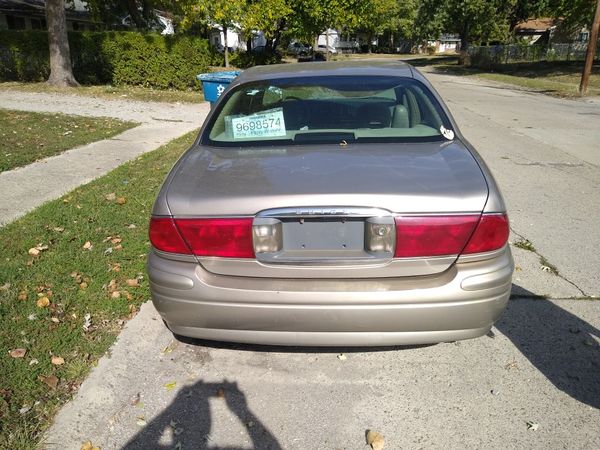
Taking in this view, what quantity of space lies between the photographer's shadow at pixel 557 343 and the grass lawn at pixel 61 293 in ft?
8.31

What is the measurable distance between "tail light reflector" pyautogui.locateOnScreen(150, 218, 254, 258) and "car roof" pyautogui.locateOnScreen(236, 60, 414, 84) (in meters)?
1.54

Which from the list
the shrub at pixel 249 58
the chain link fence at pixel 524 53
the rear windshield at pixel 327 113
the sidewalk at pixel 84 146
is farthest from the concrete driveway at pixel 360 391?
the chain link fence at pixel 524 53

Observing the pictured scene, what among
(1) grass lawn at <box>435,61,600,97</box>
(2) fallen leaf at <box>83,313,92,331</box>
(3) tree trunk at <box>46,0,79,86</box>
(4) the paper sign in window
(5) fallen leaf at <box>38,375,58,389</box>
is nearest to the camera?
(5) fallen leaf at <box>38,375,58,389</box>

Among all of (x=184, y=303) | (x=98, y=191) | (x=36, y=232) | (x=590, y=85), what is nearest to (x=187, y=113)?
(x=98, y=191)

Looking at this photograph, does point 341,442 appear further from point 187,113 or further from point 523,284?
point 187,113

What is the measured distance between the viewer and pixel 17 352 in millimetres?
2928

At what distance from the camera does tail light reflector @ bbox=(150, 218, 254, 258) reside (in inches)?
89.3

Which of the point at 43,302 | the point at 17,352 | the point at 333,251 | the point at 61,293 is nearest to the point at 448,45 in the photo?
the point at 61,293

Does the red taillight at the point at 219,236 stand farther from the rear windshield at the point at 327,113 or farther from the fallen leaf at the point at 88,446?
the fallen leaf at the point at 88,446

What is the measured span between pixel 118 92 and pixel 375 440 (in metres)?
15.1

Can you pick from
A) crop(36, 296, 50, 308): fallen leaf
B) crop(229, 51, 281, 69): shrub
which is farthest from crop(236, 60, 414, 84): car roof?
crop(229, 51, 281, 69): shrub

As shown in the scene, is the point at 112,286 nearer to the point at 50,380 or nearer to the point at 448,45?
the point at 50,380

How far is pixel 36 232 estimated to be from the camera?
4.57 metres

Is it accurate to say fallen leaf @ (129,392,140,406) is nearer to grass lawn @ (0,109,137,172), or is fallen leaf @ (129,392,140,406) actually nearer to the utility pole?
grass lawn @ (0,109,137,172)
